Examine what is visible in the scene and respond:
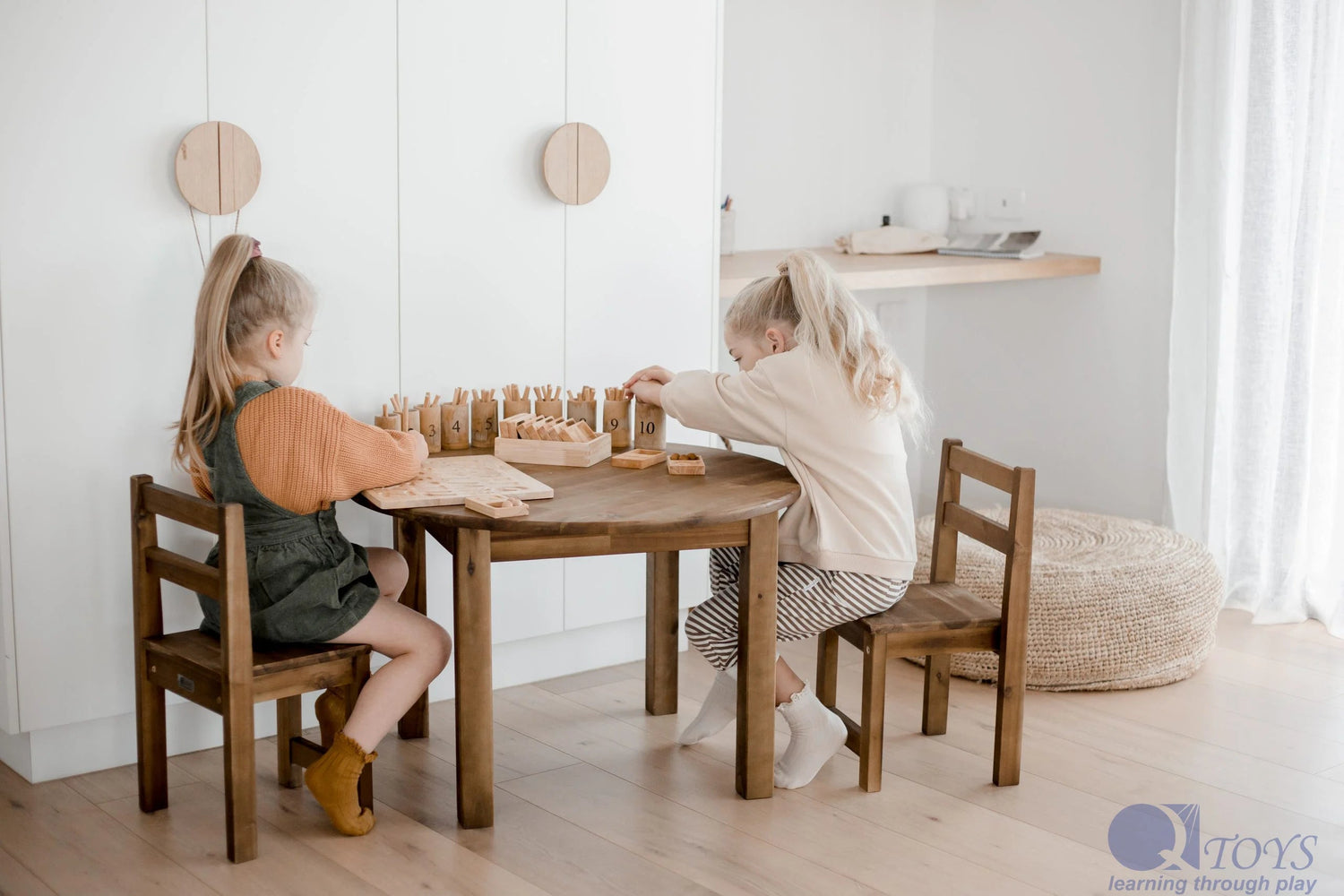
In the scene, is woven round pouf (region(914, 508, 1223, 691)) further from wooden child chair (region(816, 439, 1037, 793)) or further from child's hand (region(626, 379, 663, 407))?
child's hand (region(626, 379, 663, 407))

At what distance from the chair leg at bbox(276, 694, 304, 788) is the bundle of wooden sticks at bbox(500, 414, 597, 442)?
0.60 m

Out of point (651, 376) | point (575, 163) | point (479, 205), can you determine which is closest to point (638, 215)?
point (575, 163)

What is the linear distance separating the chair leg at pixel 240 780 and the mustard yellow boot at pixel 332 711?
0.18m

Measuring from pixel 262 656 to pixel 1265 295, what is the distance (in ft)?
8.54

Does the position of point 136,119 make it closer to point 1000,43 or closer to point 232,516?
point 232,516

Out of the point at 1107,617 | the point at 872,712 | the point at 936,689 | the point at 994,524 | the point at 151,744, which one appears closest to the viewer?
the point at 151,744

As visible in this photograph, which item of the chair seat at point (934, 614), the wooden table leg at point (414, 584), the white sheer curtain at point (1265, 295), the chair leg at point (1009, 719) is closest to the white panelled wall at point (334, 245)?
the wooden table leg at point (414, 584)

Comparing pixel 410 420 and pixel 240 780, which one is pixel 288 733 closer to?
pixel 240 780

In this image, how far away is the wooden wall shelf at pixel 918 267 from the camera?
3.38 meters

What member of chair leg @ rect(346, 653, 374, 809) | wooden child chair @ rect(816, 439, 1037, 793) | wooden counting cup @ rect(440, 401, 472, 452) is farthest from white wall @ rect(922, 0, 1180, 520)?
chair leg @ rect(346, 653, 374, 809)

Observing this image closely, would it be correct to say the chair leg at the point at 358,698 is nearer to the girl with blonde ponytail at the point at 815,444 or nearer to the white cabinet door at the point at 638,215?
the girl with blonde ponytail at the point at 815,444

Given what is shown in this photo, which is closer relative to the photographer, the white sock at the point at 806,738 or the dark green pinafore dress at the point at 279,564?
the dark green pinafore dress at the point at 279,564

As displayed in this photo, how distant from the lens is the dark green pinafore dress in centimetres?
211

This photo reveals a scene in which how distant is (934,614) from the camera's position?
94.7 inches
